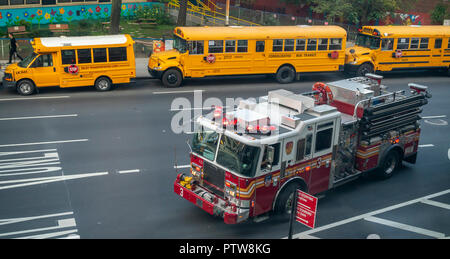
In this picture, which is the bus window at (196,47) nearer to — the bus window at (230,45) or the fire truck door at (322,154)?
the bus window at (230,45)

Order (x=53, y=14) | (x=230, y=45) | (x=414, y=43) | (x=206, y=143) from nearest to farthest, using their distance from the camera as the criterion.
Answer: (x=206, y=143) < (x=230, y=45) < (x=414, y=43) < (x=53, y=14)

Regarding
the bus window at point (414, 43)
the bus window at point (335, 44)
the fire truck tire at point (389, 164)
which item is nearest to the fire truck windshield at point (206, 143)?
the fire truck tire at point (389, 164)

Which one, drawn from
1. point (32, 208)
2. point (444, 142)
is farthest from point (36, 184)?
point (444, 142)

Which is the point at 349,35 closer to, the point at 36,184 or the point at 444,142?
the point at 444,142

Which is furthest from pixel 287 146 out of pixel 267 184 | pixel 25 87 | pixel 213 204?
pixel 25 87

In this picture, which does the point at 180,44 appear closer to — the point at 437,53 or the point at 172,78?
the point at 172,78

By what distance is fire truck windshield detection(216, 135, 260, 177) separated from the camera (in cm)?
1087

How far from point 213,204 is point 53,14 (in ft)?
95.6

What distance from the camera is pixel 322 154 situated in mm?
12391

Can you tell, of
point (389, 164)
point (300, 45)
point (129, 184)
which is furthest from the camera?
point (300, 45)

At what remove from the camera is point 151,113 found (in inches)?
778

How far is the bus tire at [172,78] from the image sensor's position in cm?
2369

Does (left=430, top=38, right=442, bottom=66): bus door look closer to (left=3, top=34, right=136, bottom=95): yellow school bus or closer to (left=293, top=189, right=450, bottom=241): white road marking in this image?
(left=293, top=189, right=450, bottom=241): white road marking

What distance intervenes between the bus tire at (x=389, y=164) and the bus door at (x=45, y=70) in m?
14.1
